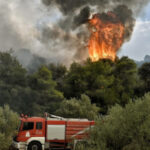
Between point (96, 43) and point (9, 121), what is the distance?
92836mm

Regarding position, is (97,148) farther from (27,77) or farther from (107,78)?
(107,78)

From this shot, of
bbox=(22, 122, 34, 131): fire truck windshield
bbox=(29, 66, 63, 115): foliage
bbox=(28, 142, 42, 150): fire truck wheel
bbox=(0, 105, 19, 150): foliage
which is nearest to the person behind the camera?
bbox=(28, 142, 42, 150): fire truck wheel

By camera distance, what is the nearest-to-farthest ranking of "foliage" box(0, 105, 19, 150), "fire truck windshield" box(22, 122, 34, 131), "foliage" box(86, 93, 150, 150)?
"foliage" box(86, 93, 150, 150) → "foliage" box(0, 105, 19, 150) → "fire truck windshield" box(22, 122, 34, 131)

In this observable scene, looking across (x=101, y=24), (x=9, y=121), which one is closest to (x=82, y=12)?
(x=101, y=24)

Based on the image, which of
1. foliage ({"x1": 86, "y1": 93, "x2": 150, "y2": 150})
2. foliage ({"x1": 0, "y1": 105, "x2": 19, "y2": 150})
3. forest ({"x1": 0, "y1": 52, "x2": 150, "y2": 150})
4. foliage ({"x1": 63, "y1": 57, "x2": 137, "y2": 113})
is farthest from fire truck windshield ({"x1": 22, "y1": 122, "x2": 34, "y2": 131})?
foliage ({"x1": 63, "y1": 57, "x2": 137, "y2": 113})

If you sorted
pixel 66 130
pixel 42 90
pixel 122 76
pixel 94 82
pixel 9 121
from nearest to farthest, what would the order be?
pixel 66 130 → pixel 9 121 → pixel 42 90 → pixel 94 82 → pixel 122 76

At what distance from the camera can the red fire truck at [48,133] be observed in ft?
68.8

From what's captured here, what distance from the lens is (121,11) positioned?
369 feet

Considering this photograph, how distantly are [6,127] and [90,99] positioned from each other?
98.6ft

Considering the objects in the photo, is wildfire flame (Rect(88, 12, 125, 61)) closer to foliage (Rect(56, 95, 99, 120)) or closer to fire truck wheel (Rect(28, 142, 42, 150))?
foliage (Rect(56, 95, 99, 120))

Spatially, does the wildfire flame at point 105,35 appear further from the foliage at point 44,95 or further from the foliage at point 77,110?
the foliage at point 77,110

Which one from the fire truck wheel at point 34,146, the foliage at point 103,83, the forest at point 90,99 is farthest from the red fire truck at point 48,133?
the foliage at point 103,83

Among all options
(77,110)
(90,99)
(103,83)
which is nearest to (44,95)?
(90,99)

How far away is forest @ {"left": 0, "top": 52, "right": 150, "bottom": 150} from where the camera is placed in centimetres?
1521
